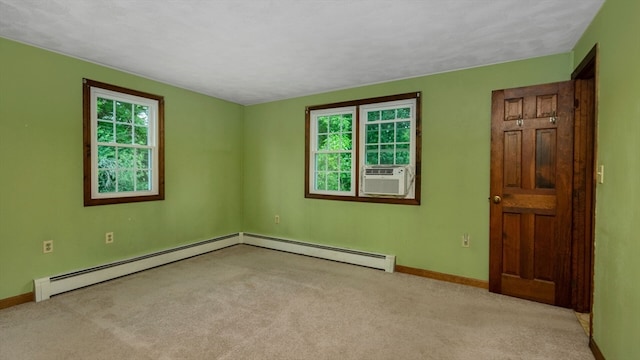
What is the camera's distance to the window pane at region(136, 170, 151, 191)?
394 cm

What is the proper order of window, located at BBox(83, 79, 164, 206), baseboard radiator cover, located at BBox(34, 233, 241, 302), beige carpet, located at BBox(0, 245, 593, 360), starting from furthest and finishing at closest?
window, located at BBox(83, 79, 164, 206) → baseboard radiator cover, located at BBox(34, 233, 241, 302) → beige carpet, located at BBox(0, 245, 593, 360)

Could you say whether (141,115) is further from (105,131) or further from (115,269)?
(115,269)

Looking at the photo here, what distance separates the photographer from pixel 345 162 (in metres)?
4.48

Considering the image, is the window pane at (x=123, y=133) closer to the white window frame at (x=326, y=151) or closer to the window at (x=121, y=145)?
the window at (x=121, y=145)

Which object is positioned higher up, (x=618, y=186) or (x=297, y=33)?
(x=297, y=33)

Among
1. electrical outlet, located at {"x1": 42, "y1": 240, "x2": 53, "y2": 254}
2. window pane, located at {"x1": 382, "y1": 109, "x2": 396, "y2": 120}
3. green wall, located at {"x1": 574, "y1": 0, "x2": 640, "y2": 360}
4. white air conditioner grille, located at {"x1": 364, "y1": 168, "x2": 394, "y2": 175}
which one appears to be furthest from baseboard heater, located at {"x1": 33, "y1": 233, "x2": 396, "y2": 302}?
green wall, located at {"x1": 574, "y1": 0, "x2": 640, "y2": 360}

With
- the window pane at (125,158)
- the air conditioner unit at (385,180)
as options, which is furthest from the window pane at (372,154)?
the window pane at (125,158)

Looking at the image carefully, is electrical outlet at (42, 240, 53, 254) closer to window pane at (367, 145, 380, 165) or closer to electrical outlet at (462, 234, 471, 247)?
window pane at (367, 145, 380, 165)

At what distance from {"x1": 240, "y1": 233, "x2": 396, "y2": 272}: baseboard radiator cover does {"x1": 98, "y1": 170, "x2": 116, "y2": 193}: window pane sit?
7.12 ft

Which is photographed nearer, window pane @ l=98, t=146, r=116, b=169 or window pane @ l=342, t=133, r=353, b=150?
window pane @ l=98, t=146, r=116, b=169

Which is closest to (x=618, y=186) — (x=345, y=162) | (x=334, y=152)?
Answer: (x=345, y=162)

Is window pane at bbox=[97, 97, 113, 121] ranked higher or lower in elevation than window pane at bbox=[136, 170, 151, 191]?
higher

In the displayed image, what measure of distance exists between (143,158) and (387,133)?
3.15 metres

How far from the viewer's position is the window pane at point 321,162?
15.4ft
